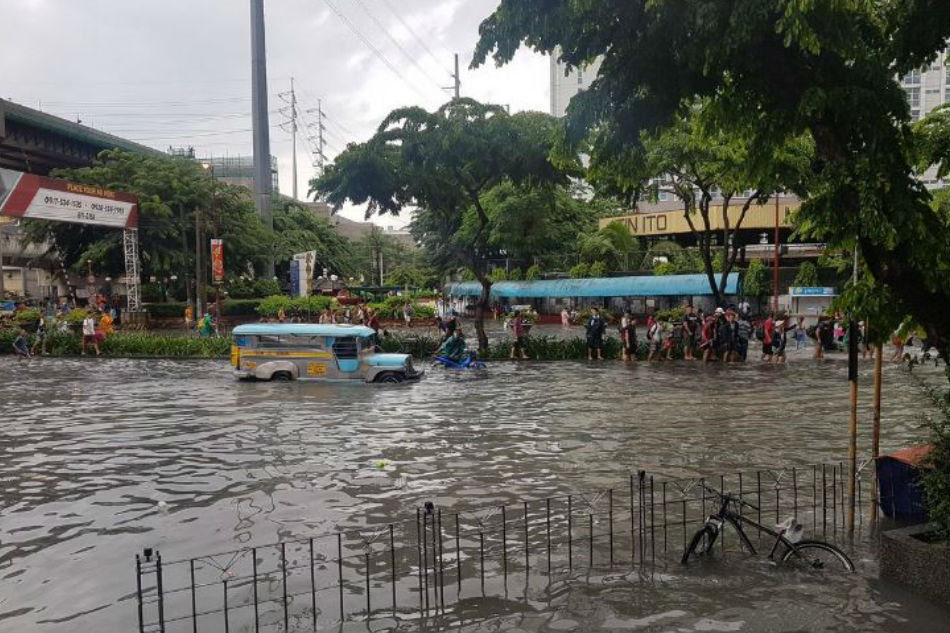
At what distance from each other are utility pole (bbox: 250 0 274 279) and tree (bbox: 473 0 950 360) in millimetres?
50622

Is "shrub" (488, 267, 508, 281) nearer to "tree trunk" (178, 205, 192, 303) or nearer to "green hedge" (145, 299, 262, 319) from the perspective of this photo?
"green hedge" (145, 299, 262, 319)

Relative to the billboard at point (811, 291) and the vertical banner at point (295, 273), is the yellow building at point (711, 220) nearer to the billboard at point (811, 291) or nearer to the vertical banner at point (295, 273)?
the billboard at point (811, 291)

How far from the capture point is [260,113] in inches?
2168

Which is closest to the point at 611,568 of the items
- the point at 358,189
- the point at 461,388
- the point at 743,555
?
the point at 743,555

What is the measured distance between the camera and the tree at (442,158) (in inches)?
979

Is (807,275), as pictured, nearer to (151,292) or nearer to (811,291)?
(811,291)

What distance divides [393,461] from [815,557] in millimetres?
6572

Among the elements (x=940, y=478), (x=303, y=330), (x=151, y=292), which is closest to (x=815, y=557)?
(x=940, y=478)

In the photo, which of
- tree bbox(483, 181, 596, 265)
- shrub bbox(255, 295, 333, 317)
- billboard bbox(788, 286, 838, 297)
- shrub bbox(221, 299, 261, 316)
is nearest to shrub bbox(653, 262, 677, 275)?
tree bbox(483, 181, 596, 265)

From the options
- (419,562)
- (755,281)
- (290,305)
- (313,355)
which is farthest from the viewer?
(290,305)

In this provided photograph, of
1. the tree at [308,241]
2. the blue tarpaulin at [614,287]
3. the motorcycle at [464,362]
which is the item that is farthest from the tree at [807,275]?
the tree at [308,241]

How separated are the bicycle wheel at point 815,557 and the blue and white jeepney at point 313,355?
48.3 ft

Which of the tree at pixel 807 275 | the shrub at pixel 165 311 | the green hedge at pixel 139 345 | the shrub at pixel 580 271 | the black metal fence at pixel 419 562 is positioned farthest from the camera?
the shrub at pixel 580 271

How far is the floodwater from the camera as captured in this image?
6.42 m
